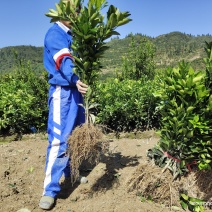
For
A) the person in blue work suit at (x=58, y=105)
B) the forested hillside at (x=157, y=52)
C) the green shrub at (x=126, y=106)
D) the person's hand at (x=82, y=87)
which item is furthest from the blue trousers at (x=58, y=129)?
the forested hillside at (x=157, y=52)

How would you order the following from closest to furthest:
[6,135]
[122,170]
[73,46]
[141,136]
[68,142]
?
[73,46] < [68,142] < [122,170] < [141,136] < [6,135]

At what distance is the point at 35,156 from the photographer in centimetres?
474

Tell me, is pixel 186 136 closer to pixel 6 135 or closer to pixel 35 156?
pixel 35 156

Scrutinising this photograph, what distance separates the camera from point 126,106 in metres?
6.23

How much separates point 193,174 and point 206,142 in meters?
0.43

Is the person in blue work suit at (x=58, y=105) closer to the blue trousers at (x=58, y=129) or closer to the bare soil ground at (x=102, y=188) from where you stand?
the blue trousers at (x=58, y=129)

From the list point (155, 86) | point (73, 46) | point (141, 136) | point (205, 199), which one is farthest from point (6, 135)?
point (205, 199)

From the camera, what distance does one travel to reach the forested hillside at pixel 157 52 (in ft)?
193

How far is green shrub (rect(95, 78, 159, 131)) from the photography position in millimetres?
6246

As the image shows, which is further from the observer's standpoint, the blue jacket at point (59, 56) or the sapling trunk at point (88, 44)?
the blue jacket at point (59, 56)

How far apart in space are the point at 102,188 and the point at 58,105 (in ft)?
3.82

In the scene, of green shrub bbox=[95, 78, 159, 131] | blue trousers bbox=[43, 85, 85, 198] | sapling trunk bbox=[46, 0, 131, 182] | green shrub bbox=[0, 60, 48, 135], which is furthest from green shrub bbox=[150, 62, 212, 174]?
green shrub bbox=[0, 60, 48, 135]

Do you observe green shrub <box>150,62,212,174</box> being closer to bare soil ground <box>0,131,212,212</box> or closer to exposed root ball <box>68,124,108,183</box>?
bare soil ground <box>0,131,212,212</box>

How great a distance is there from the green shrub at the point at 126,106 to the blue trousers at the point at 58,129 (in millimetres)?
2802
